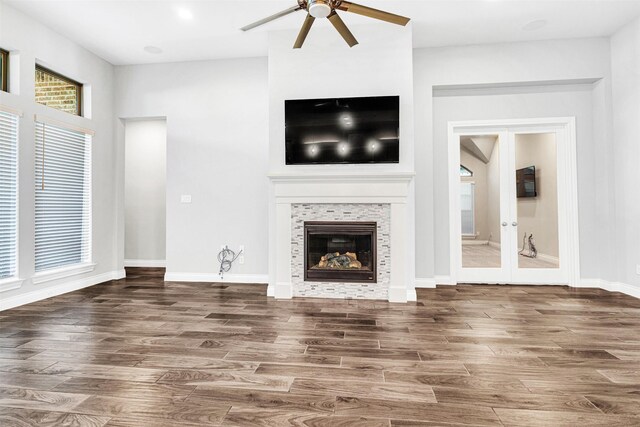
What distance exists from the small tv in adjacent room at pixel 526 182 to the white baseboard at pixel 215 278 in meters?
3.59

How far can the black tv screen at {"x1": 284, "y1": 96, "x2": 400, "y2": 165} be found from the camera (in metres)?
3.85

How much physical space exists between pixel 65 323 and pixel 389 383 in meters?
2.80

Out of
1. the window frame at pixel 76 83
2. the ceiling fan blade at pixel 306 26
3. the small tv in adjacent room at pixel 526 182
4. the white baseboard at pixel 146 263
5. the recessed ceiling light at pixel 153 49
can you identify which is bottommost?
the white baseboard at pixel 146 263

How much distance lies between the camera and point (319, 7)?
98.1 inches

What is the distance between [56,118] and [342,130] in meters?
3.40

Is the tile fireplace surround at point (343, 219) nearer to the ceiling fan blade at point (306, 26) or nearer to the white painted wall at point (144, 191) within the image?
the ceiling fan blade at point (306, 26)

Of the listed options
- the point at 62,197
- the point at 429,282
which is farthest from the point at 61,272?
the point at 429,282

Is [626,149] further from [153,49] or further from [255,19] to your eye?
[153,49]

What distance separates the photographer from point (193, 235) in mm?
4914

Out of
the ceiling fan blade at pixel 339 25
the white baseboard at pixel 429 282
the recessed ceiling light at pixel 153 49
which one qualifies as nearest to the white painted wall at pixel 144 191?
the recessed ceiling light at pixel 153 49

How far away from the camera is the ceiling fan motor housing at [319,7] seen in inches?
97.4

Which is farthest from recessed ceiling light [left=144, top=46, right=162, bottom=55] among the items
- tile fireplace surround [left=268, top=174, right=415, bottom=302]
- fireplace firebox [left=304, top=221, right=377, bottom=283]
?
fireplace firebox [left=304, top=221, right=377, bottom=283]

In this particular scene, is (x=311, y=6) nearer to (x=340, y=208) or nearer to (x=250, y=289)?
(x=340, y=208)

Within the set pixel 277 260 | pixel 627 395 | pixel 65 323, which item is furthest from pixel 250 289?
pixel 627 395
